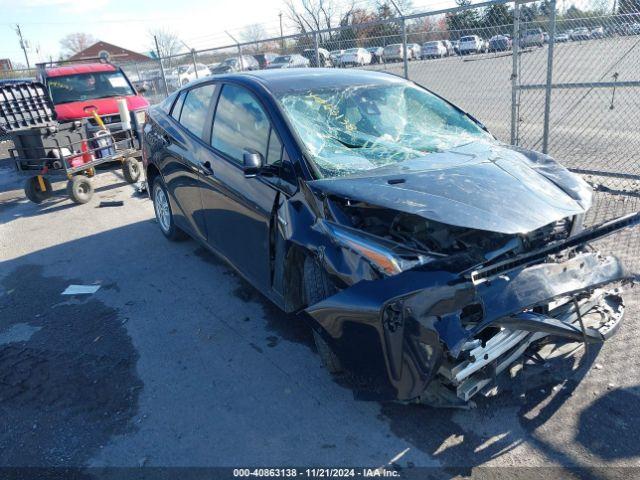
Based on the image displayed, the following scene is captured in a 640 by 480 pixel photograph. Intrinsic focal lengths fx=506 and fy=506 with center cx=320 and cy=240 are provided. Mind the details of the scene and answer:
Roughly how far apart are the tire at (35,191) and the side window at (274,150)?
6076 mm

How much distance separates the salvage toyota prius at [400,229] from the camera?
2430 millimetres

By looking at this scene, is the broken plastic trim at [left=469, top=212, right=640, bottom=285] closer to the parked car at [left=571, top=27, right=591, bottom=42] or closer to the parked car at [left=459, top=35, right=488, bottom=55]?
the parked car at [left=571, top=27, right=591, bottom=42]

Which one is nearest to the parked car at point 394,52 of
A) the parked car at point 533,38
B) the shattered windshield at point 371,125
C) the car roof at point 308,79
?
the parked car at point 533,38

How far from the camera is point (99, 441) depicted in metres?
2.85

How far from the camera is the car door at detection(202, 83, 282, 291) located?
3.57m

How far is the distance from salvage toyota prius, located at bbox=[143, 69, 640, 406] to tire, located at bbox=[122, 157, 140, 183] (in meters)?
4.92

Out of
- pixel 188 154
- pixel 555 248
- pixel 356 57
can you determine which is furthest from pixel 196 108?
pixel 356 57

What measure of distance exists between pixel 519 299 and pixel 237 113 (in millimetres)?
→ 2607

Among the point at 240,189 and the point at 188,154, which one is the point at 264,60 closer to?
the point at 188,154

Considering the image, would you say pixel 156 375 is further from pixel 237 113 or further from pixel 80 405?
pixel 237 113

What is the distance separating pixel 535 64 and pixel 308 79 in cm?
422

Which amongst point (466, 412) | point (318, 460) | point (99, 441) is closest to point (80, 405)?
point (99, 441)

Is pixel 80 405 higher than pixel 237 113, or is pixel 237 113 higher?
pixel 237 113

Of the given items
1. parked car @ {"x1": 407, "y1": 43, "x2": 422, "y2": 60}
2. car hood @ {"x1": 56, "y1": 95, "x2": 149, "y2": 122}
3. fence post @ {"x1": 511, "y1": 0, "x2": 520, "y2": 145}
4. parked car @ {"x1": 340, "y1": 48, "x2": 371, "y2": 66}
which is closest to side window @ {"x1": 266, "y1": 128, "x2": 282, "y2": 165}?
fence post @ {"x1": 511, "y1": 0, "x2": 520, "y2": 145}
